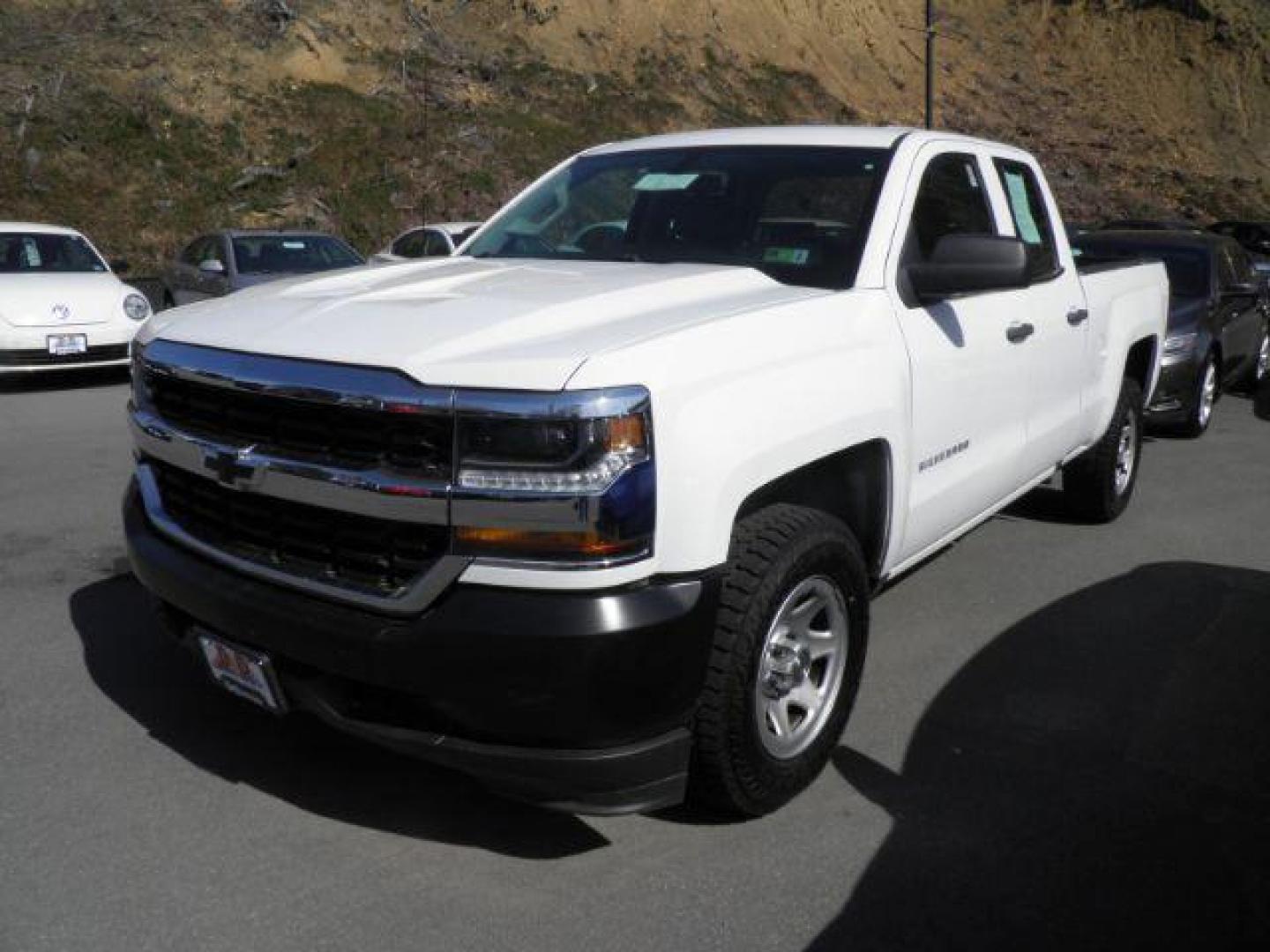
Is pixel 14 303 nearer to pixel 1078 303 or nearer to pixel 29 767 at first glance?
pixel 29 767

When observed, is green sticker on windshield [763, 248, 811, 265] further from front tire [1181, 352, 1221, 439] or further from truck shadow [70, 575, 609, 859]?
front tire [1181, 352, 1221, 439]

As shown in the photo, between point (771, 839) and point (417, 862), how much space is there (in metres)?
0.95

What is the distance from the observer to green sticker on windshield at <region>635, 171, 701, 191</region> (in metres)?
4.38

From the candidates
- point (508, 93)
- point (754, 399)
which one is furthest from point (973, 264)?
point (508, 93)

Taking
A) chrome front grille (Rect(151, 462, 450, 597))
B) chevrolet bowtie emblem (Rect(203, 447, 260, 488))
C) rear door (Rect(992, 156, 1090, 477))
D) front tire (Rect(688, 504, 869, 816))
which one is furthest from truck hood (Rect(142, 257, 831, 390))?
rear door (Rect(992, 156, 1090, 477))

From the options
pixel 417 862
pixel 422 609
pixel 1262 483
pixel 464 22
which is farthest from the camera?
pixel 464 22

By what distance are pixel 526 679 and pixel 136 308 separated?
1003 centimetres

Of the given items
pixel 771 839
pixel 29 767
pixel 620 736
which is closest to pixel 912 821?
pixel 771 839

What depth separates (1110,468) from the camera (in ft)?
20.5

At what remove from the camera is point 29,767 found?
356cm

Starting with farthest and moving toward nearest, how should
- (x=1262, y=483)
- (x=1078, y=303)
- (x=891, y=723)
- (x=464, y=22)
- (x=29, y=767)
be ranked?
1. (x=464, y=22)
2. (x=1262, y=483)
3. (x=1078, y=303)
4. (x=891, y=723)
5. (x=29, y=767)

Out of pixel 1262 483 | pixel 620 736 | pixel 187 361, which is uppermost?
pixel 187 361

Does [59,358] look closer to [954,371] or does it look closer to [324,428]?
[324,428]

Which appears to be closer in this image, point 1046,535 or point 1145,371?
point 1046,535
